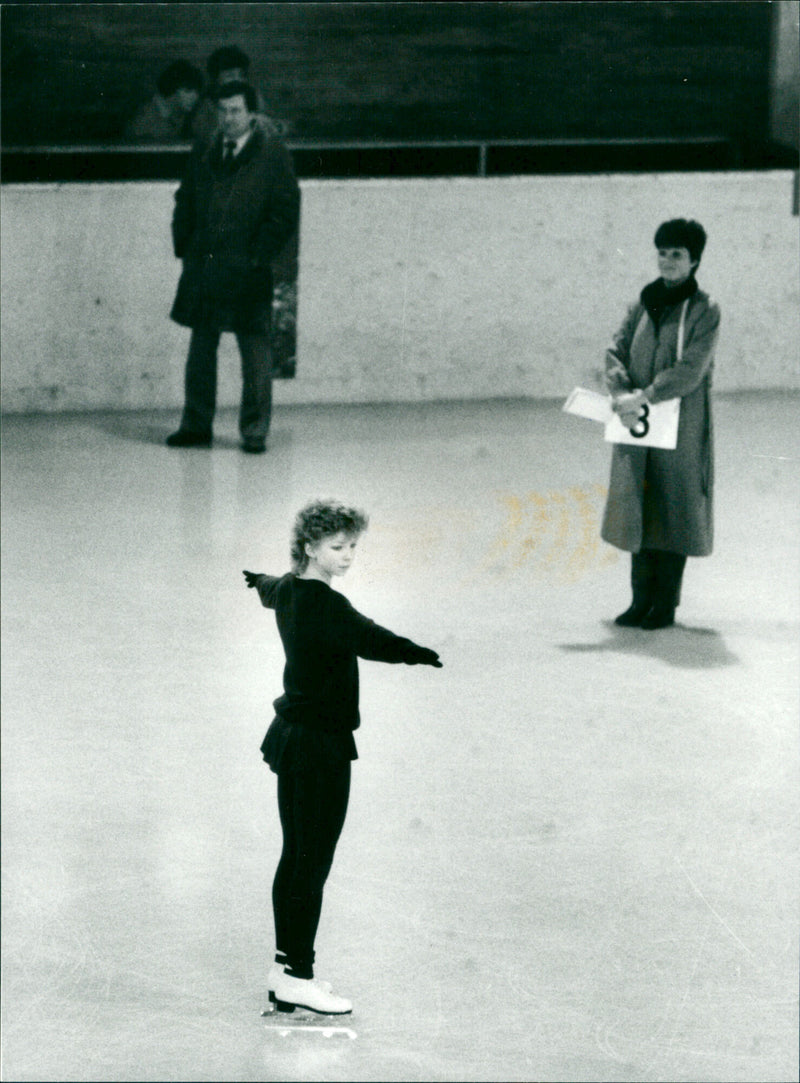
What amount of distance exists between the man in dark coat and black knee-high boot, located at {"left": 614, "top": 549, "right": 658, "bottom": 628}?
118 inches

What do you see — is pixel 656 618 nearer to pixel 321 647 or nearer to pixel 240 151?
pixel 240 151

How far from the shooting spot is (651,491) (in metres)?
8.35

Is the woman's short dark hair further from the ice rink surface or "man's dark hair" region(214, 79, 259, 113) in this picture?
"man's dark hair" region(214, 79, 259, 113)

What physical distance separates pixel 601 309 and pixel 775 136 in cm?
253

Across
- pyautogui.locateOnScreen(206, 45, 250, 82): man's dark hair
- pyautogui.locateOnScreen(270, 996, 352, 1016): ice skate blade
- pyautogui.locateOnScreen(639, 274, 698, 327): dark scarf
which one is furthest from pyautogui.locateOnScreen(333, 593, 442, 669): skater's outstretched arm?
pyautogui.locateOnScreen(206, 45, 250, 82): man's dark hair

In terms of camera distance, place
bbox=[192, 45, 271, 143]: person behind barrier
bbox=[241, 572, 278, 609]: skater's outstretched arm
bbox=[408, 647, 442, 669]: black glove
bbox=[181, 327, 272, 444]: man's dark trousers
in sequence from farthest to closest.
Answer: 1. bbox=[192, 45, 271, 143]: person behind barrier
2. bbox=[181, 327, 272, 444]: man's dark trousers
3. bbox=[241, 572, 278, 609]: skater's outstretched arm
4. bbox=[408, 647, 442, 669]: black glove

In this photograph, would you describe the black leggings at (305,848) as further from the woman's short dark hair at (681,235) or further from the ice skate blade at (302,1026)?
the woman's short dark hair at (681,235)

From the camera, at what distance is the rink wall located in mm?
11852

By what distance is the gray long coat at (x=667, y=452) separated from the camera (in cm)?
807

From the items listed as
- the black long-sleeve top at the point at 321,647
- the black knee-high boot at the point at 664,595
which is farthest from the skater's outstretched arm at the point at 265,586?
the black knee-high boot at the point at 664,595

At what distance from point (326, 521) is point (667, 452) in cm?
400

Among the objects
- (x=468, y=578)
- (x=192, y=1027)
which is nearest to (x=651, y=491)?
(x=468, y=578)

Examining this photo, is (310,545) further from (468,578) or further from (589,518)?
(589,518)

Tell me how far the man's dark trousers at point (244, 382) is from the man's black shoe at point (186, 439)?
5 centimetres
